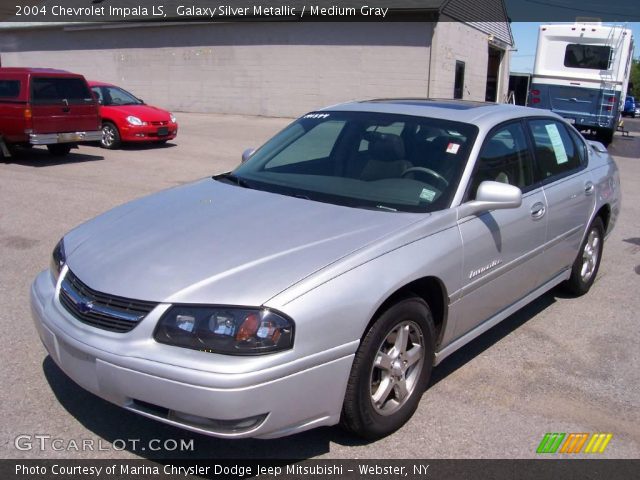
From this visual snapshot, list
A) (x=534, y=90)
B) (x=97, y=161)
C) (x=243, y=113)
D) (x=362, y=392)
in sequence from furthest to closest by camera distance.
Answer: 1. (x=243, y=113)
2. (x=534, y=90)
3. (x=97, y=161)
4. (x=362, y=392)

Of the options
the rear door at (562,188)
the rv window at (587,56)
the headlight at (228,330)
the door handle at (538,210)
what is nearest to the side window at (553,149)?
the rear door at (562,188)

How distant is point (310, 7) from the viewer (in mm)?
22672

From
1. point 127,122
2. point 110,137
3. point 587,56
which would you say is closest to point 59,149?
point 110,137

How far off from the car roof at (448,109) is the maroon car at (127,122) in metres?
10.4

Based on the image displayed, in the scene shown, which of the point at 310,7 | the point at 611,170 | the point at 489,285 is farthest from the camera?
the point at 310,7

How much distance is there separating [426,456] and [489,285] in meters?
1.18

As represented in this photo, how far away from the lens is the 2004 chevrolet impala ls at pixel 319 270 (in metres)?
2.72

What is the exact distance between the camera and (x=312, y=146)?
4.65 meters

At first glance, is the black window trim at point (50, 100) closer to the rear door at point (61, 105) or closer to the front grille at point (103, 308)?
the rear door at point (61, 105)

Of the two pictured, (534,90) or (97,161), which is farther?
(534,90)

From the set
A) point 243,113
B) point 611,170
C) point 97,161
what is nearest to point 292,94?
point 243,113

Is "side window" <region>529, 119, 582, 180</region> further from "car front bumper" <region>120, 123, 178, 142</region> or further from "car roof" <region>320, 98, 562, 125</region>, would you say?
"car front bumper" <region>120, 123, 178, 142</region>

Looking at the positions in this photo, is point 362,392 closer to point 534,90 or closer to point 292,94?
point 534,90

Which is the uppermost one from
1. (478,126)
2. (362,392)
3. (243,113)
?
(478,126)
